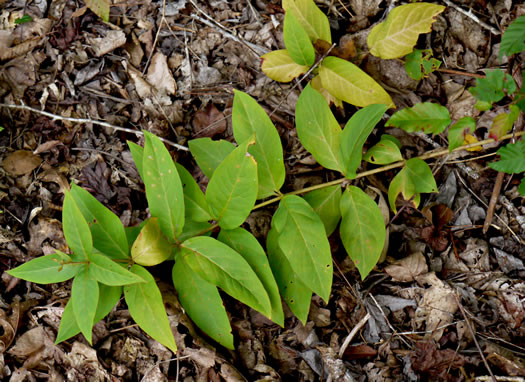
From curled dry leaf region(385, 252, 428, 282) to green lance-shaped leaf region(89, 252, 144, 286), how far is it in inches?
57.2

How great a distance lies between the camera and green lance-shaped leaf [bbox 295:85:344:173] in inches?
85.5

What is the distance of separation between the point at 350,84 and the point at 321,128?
1.27 feet

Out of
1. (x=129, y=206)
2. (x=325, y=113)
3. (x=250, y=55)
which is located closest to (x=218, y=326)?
(x=129, y=206)

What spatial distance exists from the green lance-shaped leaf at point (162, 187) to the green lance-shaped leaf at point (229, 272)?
18cm

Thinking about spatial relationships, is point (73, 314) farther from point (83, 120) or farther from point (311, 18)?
point (311, 18)

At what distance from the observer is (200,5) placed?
8.98ft

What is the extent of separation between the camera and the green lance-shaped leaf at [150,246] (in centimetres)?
192

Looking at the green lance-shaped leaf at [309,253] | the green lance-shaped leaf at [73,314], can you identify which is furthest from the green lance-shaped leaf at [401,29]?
the green lance-shaped leaf at [73,314]

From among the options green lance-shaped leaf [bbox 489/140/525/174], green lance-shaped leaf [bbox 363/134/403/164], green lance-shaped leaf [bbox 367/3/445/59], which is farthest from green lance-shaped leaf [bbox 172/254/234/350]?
green lance-shaped leaf [bbox 367/3/445/59]

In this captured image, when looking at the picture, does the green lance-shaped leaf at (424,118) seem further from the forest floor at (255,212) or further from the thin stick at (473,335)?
the thin stick at (473,335)

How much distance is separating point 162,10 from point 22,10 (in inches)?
39.7

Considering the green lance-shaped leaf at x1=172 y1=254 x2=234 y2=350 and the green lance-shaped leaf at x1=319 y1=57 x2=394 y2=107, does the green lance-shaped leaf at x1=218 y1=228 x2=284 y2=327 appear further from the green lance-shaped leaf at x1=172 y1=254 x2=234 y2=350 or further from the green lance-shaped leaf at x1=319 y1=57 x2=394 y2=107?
the green lance-shaped leaf at x1=319 y1=57 x2=394 y2=107

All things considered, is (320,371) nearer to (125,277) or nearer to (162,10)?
(125,277)

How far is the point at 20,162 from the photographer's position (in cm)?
259
